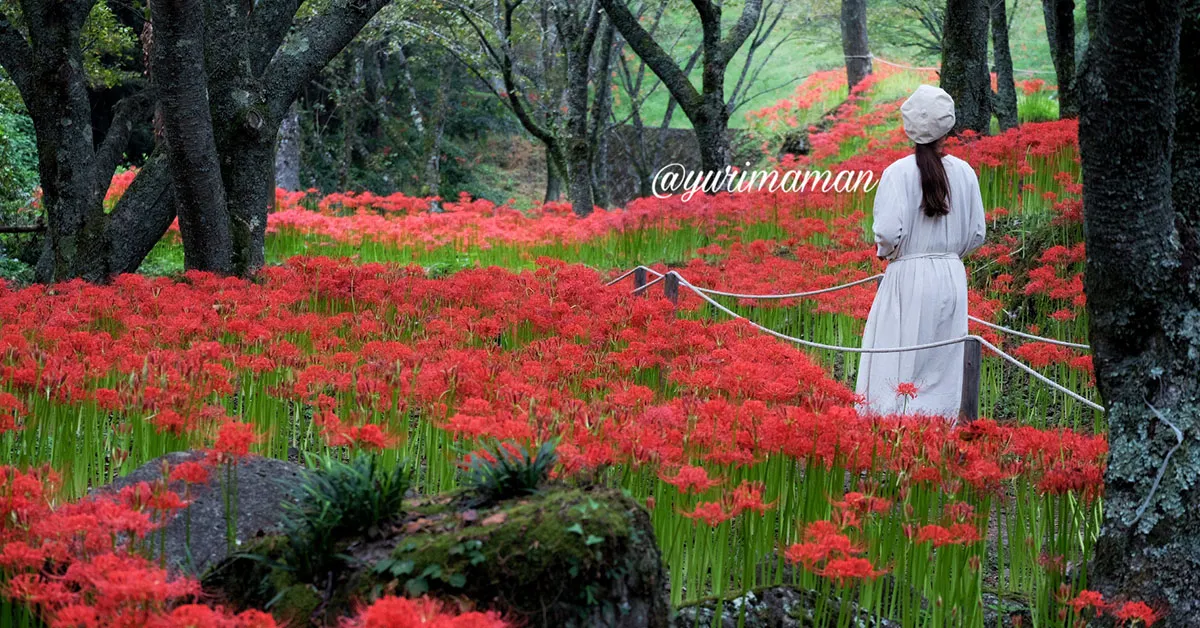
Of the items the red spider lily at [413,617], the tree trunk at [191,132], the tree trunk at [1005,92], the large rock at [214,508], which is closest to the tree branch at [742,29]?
the tree trunk at [1005,92]

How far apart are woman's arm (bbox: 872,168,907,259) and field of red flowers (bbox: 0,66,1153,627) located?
Answer: 1.01 m

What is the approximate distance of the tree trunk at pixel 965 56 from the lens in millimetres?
12219

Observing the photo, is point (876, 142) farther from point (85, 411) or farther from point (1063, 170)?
point (85, 411)

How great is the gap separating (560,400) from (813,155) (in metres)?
15.3

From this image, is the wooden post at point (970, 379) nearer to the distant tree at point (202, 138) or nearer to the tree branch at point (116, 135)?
the distant tree at point (202, 138)

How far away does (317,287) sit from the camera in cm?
816

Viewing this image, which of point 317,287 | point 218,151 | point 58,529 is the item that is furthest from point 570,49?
point 58,529

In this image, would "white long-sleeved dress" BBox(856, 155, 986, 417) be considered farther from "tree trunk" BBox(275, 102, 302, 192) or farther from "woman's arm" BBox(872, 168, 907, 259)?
"tree trunk" BBox(275, 102, 302, 192)

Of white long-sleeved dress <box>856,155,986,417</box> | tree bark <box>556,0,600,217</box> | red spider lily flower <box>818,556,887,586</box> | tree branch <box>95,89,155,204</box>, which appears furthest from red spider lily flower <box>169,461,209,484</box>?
tree bark <box>556,0,600,217</box>

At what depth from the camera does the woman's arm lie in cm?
661

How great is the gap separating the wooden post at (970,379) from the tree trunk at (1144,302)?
5.77 ft

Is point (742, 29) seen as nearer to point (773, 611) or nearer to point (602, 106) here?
point (602, 106)

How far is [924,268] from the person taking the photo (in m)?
6.77

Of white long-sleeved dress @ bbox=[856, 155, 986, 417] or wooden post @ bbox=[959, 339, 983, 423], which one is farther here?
white long-sleeved dress @ bbox=[856, 155, 986, 417]
